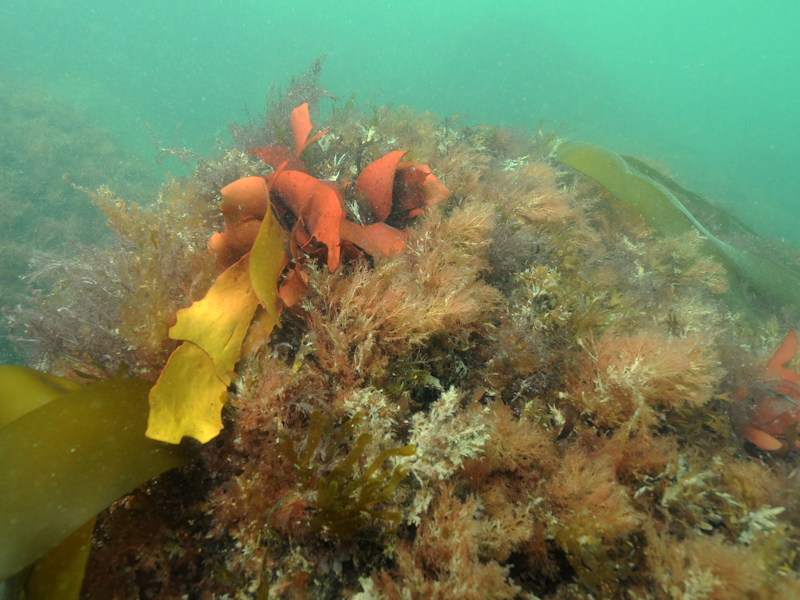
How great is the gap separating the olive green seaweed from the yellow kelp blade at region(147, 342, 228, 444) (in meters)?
3.84

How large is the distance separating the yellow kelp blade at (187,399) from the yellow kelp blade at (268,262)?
0.31 m

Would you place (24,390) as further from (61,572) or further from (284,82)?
(284,82)

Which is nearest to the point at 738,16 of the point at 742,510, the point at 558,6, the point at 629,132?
the point at 558,6

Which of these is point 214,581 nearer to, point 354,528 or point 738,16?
point 354,528

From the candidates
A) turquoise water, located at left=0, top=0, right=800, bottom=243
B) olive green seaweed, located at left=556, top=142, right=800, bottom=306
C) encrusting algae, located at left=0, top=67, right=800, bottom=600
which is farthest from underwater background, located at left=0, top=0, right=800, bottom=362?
olive green seaweed, located at left=556, top=142, right=800, bottom=306

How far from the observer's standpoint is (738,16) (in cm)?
7875

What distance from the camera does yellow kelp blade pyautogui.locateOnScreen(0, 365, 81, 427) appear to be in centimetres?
124

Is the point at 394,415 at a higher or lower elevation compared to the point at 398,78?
lower

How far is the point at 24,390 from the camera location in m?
1.29

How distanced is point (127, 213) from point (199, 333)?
1163 millimetres

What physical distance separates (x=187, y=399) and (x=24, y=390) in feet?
2.14

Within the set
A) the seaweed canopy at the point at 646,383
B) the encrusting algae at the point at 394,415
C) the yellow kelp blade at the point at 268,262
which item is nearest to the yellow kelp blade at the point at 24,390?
the encrusting algae at the point at 394,415

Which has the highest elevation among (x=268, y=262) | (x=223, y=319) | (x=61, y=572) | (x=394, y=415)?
(x=268, y=262)

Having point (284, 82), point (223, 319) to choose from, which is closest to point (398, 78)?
point (284, 82)
